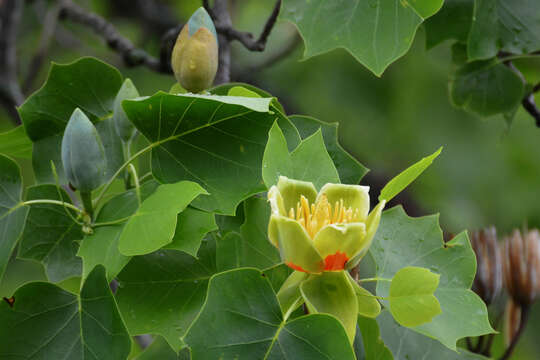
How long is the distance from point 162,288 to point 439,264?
40 centimetres

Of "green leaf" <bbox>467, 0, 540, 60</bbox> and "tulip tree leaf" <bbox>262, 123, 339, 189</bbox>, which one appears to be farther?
"green leaf" <bbox>467, 0, 540, 60</bbox>

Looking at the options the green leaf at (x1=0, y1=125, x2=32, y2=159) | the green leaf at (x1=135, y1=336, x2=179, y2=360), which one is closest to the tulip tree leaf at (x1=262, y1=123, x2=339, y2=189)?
the green leaf at (x1=135, y1=336, x2=179, y2=360)

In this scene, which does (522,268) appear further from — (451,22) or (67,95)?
(67,95)

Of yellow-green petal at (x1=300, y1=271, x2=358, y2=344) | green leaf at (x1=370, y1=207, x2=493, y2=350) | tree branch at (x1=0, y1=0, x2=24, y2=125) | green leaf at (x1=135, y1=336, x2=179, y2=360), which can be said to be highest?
yellow-green petal at (x1=300, y1=271, x2=358, y2=344)

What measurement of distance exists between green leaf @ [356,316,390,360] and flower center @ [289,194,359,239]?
0.21m

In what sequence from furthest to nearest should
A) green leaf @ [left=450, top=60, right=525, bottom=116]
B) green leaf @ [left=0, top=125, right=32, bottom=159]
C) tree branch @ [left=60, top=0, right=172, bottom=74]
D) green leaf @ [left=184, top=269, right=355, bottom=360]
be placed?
tree branch @ [left=60, top=0, right=172, bottom=74] < green leaf @ [left=450, top=60, right=525, bottom=116] < green leaf @ [left=0, top=125, right=32, bottom=159] < green leaf @ [left=184, top=269, right=355, bottom=360]

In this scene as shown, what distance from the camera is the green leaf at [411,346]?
102 cm

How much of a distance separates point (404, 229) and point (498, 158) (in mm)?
3204

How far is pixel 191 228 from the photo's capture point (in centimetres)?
80

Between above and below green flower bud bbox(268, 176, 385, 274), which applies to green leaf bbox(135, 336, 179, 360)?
below

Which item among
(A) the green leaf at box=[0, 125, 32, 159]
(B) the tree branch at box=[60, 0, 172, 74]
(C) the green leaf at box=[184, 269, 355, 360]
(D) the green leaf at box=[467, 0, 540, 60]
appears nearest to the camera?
(C) the green leaf at box=[184, 269, 355, 360]

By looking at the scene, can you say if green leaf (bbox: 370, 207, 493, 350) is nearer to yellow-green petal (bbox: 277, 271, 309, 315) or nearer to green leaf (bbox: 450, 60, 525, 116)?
yellow-green petal (bbox: 277, 271, 309, 315)

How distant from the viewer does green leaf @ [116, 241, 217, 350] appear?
845mm

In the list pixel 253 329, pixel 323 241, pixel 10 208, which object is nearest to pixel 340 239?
pixel 323 241
